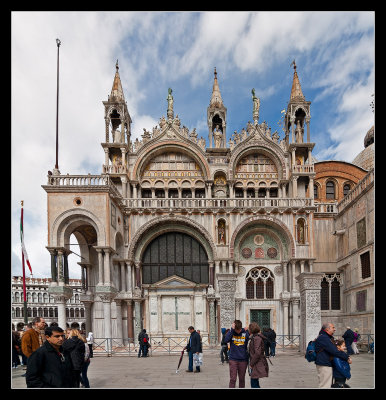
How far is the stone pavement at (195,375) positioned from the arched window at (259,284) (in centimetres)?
1011

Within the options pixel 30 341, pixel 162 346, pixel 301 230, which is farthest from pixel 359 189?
pixel 30 341

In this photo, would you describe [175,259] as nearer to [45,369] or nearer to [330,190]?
[330,190]

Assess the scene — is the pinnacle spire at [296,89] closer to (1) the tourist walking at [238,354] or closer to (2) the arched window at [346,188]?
(2) the arched window at [346,188]

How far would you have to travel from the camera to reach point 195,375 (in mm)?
13062

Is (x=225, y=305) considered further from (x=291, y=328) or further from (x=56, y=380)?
(x=56, y=380)

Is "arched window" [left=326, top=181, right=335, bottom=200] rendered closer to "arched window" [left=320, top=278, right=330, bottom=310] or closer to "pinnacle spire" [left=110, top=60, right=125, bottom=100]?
"arched window" [left=320, top=278, right=330, bottom=310]

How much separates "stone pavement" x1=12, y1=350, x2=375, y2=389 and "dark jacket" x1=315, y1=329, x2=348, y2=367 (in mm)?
3917

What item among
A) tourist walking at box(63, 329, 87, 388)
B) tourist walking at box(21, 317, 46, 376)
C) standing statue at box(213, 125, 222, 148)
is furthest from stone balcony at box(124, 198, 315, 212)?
tourist walking at box(63, 329, 87, 388)

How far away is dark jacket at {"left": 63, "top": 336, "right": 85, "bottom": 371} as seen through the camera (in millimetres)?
8781

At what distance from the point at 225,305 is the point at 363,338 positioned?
9.35 meters

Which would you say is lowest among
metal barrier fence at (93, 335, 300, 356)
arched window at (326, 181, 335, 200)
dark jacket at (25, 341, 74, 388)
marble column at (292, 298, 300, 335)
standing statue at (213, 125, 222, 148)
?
metal barrier fence at (93, 335, 300, 356)

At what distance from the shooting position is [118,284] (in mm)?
26641

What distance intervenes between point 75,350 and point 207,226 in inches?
740

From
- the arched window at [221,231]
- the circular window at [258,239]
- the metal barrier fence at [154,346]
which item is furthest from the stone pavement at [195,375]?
the circular window at [258,239]
